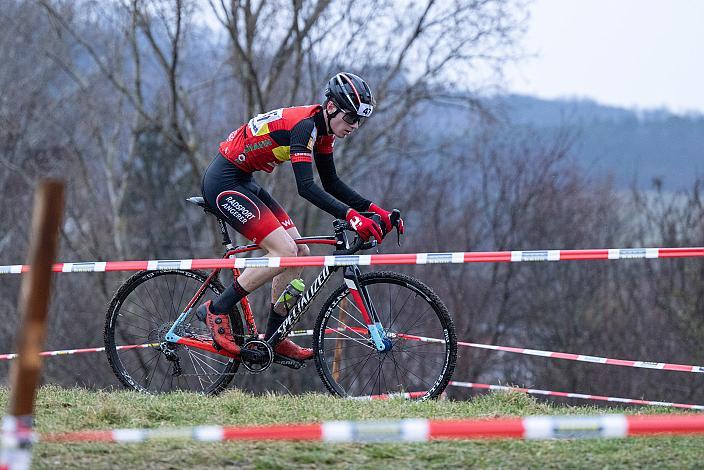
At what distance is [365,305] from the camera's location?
6.65m

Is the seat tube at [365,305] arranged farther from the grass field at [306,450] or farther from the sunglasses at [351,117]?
the sunglasses at [351,117]

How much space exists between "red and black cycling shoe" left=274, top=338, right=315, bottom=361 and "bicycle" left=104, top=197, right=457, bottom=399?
0.14 ft

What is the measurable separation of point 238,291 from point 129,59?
74.7ft

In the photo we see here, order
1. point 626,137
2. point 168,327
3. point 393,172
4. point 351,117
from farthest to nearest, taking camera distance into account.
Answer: point 626,137, point 393,172, point 168,327, point 351,117

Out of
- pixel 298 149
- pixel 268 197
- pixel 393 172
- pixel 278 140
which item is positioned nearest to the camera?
pixel 298 149

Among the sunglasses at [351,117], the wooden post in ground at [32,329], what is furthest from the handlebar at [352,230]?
the wooden post in ground at [32,329]

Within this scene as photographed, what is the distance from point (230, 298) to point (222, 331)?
248 millimetres

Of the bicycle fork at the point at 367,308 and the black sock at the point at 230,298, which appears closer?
the bicycle fork at the point at 367,308

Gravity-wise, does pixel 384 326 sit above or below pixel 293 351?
above

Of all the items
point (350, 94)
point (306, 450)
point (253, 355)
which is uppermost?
point (350, 94)

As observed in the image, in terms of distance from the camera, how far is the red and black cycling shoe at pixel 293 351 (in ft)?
22.8

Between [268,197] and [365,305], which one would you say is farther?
[268,197]

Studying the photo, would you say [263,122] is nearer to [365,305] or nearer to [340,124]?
[340,124]

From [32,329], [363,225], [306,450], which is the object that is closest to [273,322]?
[363,225]
